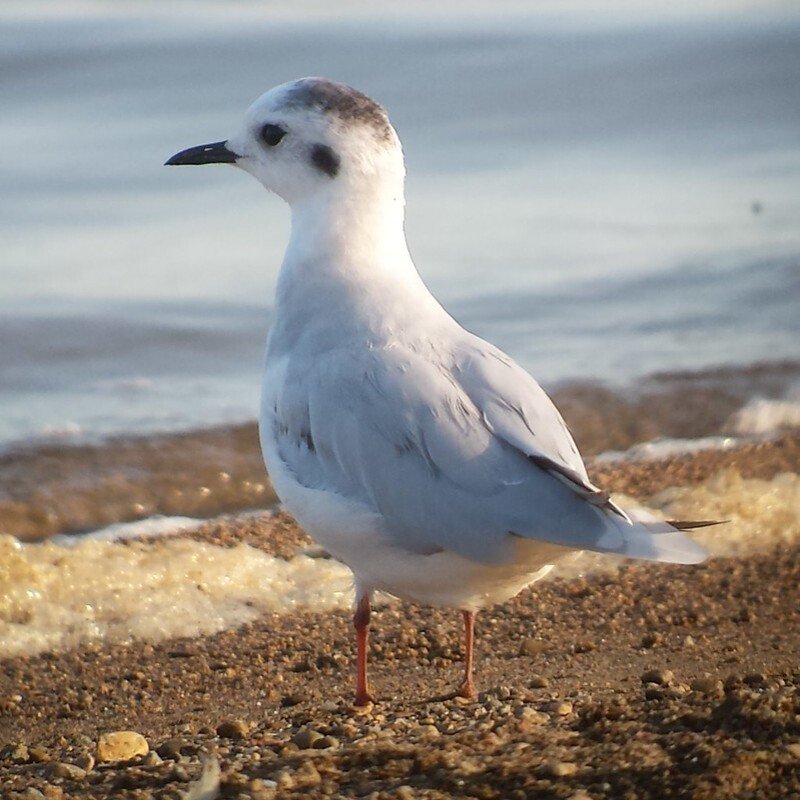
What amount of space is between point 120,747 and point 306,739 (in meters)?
0.47

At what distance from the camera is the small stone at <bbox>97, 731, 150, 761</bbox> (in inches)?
157

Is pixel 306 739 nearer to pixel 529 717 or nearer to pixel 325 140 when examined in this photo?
pixel 529 717

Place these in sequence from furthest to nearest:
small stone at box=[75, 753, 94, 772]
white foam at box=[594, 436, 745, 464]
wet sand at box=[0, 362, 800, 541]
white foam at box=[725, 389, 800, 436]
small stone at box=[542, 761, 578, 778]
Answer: white foam at box=[725, 389, 800, 436] < white foam at box=[594, 436, 745, 464] < wet sand at box=[0, 362, 800, 541] < small stone at box=[75, 753, 94, 772] < small stone at box=[542, 761, 578, 778]

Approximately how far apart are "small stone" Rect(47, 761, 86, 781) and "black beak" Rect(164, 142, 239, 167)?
2.21m

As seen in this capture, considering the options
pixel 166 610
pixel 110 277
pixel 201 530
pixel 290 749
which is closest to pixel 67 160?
pixel 110 277

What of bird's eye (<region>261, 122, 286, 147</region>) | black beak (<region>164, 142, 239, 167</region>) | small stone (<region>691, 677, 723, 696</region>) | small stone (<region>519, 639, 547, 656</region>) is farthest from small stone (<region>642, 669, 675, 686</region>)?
black beak (<region>164, 142, 239, 167</region>)

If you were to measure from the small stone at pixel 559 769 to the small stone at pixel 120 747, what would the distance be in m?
1.07

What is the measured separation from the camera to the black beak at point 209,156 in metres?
5.32

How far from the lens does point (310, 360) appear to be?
4.52 meters

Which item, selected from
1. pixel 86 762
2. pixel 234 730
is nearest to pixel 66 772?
pixel 86 762

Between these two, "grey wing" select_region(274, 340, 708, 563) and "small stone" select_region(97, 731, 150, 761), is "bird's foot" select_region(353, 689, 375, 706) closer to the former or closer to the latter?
"grey wing" select_region(274, 340, 708, 563)

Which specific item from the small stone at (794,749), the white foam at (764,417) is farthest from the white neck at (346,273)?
the white foam at (764,417)

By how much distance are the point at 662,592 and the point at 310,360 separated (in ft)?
6.03

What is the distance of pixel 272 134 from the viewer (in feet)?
16.7
